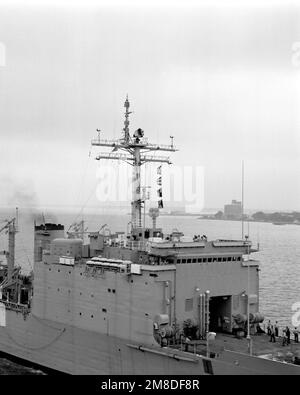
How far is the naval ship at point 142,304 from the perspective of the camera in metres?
16.8

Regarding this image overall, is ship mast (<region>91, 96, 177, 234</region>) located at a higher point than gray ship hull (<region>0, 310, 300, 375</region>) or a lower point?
higher

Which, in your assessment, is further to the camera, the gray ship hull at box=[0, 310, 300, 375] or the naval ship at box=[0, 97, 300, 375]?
the naval ship at box=[0, 97, 300, 375]

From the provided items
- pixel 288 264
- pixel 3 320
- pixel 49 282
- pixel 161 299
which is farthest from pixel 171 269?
pixel 288 264

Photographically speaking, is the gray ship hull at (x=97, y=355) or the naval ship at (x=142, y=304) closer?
the gray ship hull at (x=97, y=355)

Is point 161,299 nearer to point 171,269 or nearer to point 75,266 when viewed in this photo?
point 171,269

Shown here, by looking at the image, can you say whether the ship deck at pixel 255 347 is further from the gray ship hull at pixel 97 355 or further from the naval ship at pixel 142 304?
the gray ship hull at pixel 97 355

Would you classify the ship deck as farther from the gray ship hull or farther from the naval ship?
the gray ship hull

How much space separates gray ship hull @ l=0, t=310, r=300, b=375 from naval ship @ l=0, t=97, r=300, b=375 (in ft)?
0.11

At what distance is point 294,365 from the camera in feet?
48.1

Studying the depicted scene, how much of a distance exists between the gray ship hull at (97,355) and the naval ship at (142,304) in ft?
0.11

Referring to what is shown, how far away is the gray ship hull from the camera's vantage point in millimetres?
15375

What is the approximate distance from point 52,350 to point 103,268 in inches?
174

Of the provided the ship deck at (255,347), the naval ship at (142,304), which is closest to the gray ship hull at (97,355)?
the naval ship at (142,304)

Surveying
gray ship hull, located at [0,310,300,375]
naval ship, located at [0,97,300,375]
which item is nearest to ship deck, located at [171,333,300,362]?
naval ship, located at [0,97,300,375]
